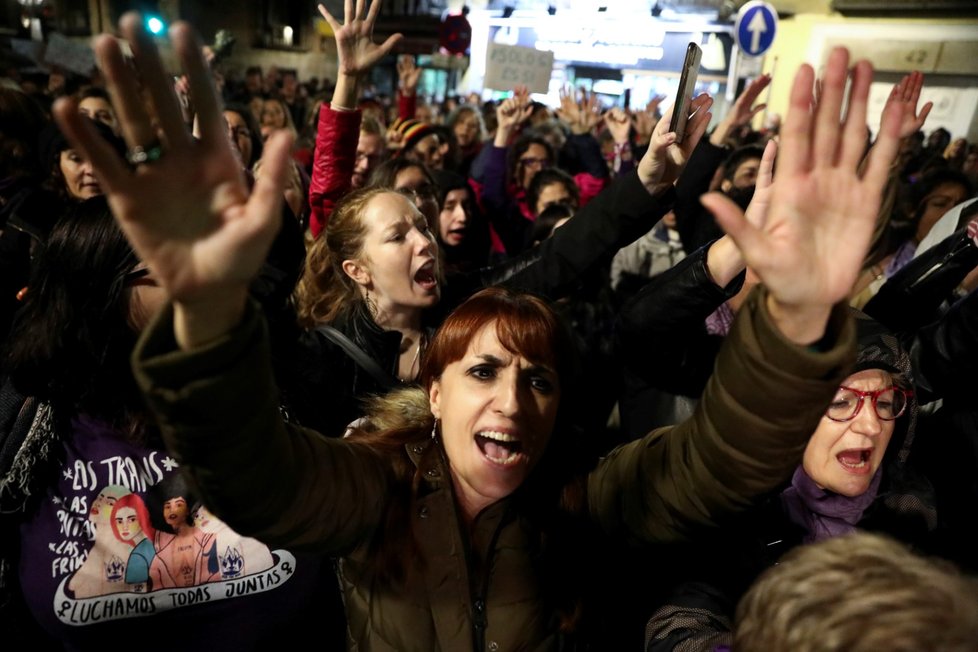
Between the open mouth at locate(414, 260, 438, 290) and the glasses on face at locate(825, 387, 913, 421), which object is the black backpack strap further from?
the glasses on face at locate(825, 387, 913, 421)

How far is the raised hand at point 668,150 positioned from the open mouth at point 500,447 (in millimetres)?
1028

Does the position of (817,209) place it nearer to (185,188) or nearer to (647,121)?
(185,188)

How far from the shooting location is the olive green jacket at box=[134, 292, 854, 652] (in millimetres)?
856

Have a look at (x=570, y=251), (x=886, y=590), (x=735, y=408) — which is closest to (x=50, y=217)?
(x=570, y=251)

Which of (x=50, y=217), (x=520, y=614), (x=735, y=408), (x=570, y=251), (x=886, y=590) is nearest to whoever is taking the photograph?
(x=886, y=590)

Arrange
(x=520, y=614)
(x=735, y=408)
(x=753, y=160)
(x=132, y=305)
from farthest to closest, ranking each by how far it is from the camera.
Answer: (x=753, y=160) → (x=132, y=305) → (x=520, y=614) → (x=735, y=408)

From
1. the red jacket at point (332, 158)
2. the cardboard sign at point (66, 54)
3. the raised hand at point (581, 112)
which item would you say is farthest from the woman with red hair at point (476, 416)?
the cardboard sign at point (66, 54)

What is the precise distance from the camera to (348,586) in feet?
4.62

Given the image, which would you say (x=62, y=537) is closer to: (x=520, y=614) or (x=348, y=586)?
(x=348, y=586)

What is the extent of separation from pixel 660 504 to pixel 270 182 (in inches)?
35.7

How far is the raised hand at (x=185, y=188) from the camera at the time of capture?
0.74 meters

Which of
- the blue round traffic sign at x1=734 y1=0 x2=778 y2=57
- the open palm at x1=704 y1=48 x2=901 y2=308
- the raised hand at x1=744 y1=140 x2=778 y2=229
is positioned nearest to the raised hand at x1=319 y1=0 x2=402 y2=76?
the raised hand at x1=744 y1=140 x2=778 y2=229

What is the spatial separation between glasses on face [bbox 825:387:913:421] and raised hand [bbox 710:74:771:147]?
4.58ft

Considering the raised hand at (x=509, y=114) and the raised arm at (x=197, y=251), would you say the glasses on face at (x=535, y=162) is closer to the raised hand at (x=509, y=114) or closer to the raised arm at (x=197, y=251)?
the raised hand at (x=509, y=114)
